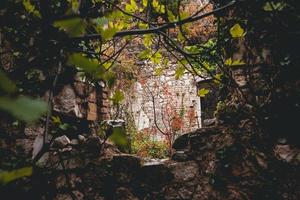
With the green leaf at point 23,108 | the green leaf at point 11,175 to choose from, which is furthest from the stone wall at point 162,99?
the green leaf at point 23,108

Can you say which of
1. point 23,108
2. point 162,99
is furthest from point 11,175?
point 162,99

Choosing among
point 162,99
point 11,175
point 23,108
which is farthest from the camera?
point 162,99

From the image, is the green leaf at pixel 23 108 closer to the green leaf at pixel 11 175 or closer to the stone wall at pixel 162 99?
the green leaf at pixel 11 175

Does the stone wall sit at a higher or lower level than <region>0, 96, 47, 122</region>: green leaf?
higher

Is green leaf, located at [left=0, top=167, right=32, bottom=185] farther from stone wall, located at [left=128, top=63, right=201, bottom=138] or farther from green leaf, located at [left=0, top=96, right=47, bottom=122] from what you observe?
stone wall, located at [left=128, top=63, right=201, bottom=138]

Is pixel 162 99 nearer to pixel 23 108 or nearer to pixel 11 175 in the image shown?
pixel 11 175

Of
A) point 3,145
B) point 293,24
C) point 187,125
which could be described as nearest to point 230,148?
point 293,24

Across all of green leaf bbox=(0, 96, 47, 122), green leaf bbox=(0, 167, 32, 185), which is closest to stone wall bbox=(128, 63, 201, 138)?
green leaf bbox=(0, 167, 32, 185)

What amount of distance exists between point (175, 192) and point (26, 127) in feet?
4.70

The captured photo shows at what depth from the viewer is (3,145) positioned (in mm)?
2986

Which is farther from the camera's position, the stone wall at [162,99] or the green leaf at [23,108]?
the stone wall at [162,99]

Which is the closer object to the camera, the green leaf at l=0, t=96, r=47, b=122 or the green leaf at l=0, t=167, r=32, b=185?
the green leaf at l=0, t=96, r=47, b=122

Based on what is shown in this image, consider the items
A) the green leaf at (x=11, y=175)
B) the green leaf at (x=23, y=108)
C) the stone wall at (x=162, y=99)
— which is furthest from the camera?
the stone wall at (x=162, y=99)

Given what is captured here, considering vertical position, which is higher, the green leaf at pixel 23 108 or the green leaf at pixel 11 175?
the green leaf at pixel 23 108
